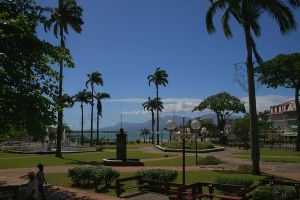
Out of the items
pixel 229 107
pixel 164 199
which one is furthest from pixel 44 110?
pixel 229 107

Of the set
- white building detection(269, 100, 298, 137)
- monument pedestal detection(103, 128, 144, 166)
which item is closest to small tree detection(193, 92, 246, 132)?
white building detection(269, 100, 298, 137)

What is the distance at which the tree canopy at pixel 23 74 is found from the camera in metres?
14.1

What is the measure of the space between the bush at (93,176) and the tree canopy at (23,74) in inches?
204

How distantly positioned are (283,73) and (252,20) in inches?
1275

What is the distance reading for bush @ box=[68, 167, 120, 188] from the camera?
19797 millimetres

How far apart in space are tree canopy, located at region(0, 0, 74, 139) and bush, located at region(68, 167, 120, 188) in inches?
204

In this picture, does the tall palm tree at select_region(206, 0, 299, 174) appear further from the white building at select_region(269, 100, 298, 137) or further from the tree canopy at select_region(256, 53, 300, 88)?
the white building at select_region(269, 100, 298, 137)

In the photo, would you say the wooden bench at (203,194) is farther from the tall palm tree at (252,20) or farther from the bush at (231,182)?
the tall palm tree at (252,20)

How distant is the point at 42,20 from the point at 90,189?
815 cm

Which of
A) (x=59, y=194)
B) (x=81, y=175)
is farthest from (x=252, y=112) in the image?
(x=59, y=194)

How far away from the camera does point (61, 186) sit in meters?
20.9

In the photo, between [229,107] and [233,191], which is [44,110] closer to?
[233,191]

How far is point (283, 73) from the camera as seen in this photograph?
5747 cm

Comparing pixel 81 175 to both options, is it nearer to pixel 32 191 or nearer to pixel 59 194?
pixel 59 194
